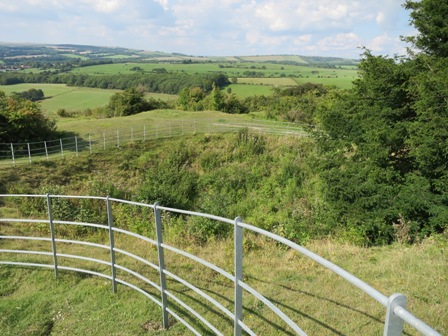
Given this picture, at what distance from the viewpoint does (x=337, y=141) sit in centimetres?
1568

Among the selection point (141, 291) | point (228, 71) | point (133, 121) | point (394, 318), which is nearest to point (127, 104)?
point (133, 121)

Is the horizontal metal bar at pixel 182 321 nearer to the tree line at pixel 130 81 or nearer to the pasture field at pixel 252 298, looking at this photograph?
the pasture field at pixel 252 298

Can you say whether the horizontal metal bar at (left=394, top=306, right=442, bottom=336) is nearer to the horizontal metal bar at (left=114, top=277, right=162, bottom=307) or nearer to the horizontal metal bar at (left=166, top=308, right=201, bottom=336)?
the horizontal metal bar at (left=166, top=308, right=201, bottom=336)

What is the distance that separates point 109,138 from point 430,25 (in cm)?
2189

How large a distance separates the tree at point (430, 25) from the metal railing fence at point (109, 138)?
1354 centimetres

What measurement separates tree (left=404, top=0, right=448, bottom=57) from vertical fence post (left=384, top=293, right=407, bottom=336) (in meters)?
14.3

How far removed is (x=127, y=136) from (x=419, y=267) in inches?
953

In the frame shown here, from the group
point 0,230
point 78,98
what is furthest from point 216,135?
point 78,98

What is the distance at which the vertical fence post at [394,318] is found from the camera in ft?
5.20

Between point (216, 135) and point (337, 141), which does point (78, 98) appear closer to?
point (216, 135)

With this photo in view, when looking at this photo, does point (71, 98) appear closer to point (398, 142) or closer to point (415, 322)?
point (398, 142)

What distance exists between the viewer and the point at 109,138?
26266 millimetres

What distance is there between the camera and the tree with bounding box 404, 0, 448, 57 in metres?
12.7

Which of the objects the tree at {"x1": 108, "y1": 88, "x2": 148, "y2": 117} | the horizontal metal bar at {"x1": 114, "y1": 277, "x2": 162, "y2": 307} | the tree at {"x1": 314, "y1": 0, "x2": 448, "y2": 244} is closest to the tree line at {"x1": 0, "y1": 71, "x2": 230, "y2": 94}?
the tree at {"x1": 108, "y1": 88, "x2": 148, "y2": 117}
